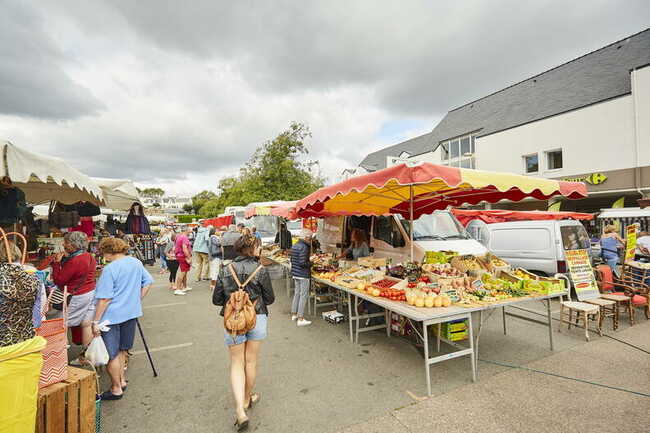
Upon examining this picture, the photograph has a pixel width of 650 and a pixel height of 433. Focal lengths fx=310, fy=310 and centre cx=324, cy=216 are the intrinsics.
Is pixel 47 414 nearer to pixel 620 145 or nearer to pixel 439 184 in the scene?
pixel 439 184

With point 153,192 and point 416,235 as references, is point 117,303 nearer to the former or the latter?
point 416,235

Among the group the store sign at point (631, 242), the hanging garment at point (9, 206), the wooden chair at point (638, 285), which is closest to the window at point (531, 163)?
the store sign at point (631, 242)

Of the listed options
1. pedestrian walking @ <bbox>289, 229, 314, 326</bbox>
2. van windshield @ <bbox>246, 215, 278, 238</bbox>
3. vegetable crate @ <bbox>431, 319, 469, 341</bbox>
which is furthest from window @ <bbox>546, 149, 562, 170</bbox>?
pedestrian walking @ <bbox>289, 229, 314, 326</bbox>

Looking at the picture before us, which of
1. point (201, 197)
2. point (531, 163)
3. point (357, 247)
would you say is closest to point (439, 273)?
point (357, 247)

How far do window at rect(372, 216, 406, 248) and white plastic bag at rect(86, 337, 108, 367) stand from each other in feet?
17.9

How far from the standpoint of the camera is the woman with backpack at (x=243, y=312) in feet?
9.37

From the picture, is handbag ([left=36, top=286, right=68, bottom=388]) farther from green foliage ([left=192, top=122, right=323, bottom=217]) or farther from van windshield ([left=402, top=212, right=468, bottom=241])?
green foliage ([left=192, top=122, right=323, bottom=217])

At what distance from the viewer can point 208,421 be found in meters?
3.05

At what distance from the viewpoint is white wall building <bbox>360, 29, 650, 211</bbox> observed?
588 inches

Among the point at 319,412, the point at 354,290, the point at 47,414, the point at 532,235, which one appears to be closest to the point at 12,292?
the point at 47,414

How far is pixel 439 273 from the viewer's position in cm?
500

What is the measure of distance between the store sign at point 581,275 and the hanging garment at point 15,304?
763 centimetres

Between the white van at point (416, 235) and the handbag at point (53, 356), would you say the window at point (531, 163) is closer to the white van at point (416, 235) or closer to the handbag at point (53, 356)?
the white van at point (416, 235)

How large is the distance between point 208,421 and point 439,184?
4336mm
